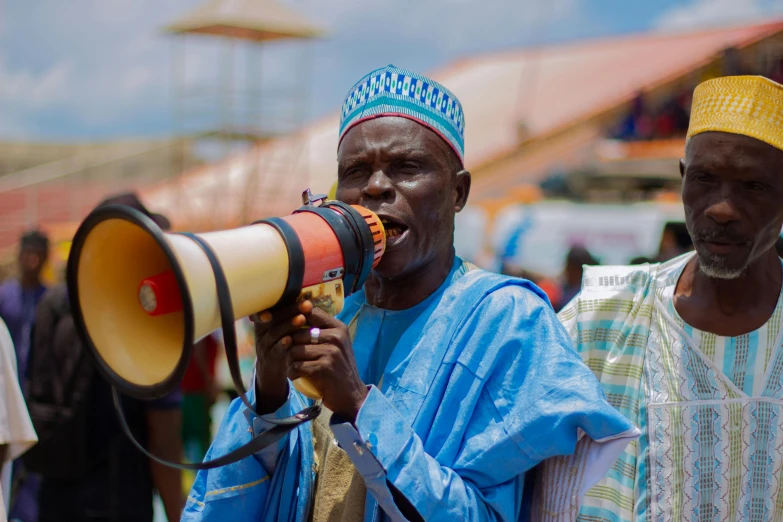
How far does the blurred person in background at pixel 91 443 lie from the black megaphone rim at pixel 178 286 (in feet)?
7.26

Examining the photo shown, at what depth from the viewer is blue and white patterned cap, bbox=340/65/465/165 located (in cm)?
226

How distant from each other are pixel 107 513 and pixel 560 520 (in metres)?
2.57

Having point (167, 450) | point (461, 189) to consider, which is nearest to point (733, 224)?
point (461, 189)

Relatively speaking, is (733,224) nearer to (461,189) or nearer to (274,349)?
(461,189)

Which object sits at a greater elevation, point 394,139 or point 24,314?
point 394,139

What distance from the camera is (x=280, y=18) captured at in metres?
13.4

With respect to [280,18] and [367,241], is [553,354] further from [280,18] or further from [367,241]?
[280,18]

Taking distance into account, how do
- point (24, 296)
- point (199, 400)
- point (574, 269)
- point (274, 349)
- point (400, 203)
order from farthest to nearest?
point (574, 269) < point (199, 400) < point (24, 296) < point (400, 203) < point (274, 349)

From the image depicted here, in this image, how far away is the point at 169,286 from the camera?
179 cm

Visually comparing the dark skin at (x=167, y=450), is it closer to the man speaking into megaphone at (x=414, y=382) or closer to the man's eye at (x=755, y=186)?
the man speaking into megaphone at (x=414, y=382)

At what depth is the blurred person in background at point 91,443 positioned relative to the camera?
13.2 feet

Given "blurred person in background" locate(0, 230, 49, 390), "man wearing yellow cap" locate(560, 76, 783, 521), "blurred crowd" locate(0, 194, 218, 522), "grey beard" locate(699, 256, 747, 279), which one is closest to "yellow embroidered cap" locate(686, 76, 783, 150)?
"man wearing yellow cap" locate(560, 76, 783, 521)

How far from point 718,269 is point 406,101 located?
1.04 meters

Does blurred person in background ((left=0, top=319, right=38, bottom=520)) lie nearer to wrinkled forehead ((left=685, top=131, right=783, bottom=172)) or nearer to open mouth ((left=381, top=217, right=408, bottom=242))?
open mouth ((left=381, top=217, right=408, bottom=242))
